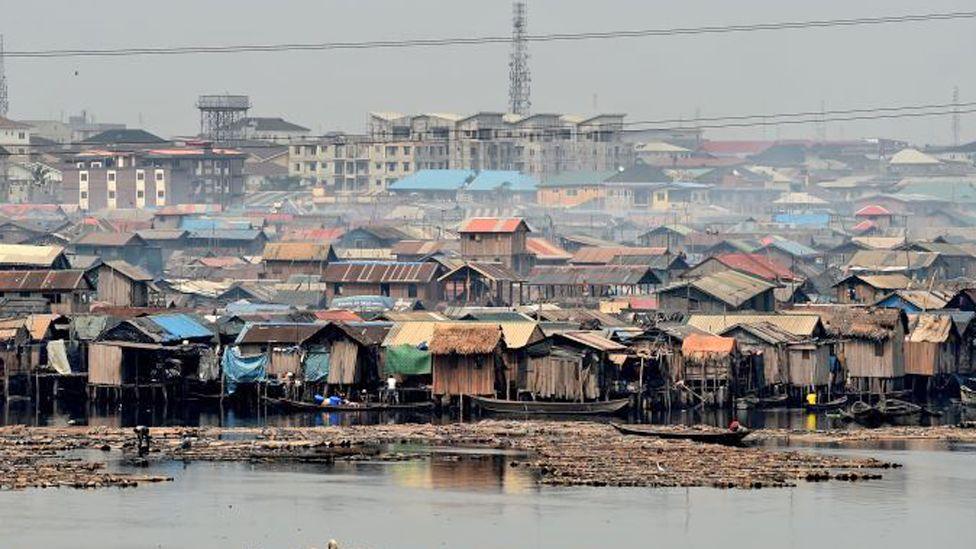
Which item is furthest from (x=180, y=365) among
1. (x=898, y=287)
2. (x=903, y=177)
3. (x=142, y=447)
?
(x=903, y=177)

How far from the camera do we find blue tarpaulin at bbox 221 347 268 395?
61.3m

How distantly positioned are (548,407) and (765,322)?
34.8ft

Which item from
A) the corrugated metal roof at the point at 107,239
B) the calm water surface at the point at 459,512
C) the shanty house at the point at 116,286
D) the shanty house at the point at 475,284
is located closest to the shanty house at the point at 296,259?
the shanty house at the point at 475,284

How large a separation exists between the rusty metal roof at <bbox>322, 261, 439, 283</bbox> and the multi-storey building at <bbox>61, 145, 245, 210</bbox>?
72.1m

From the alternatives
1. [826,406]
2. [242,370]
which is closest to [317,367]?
[242,370]

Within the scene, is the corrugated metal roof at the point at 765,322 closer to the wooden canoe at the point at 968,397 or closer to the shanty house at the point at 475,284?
the wooden canoe at the point at 968,397

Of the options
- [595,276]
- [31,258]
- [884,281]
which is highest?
[31,258]

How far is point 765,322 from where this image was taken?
65562 millimetres

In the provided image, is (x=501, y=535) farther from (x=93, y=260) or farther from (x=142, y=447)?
(x=93, y=260)

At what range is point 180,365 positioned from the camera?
6241 centimetres

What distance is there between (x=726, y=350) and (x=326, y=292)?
99.4 ft

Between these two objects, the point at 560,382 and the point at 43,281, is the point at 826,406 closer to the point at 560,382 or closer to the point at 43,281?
the point at 560,382

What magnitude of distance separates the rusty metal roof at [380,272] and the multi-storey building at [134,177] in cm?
7210

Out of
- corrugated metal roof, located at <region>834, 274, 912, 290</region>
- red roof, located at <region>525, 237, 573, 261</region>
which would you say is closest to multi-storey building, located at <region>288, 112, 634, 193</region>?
red roof, located at <region>525, 237, 573, 261</region>
